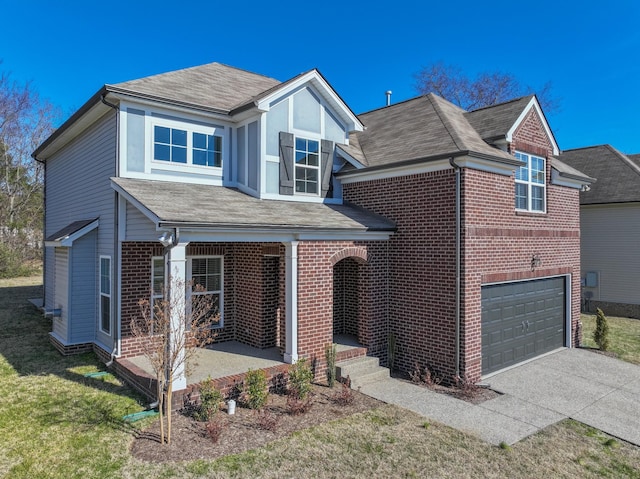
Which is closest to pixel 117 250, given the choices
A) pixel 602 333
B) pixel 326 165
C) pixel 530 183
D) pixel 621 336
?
pixel 326 165

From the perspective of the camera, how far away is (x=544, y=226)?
12.4m

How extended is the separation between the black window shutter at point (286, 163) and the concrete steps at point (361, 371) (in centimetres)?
457

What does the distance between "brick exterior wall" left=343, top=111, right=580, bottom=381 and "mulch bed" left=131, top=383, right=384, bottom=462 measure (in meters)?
2.46

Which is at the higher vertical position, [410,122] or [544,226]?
[410,122]

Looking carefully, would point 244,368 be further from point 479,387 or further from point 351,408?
point 479,387

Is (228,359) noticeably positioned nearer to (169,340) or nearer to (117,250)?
(169,340)

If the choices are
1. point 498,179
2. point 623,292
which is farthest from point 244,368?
point 623,292

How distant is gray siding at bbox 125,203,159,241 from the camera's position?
8.40 m

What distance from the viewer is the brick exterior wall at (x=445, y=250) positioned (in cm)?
983

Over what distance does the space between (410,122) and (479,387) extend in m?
7.59

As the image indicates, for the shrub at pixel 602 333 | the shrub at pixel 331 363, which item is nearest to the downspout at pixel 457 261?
the shrub at pixel 331 363

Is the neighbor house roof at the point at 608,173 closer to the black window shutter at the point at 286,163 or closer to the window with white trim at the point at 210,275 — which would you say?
the black window shutter at the point at 286,163

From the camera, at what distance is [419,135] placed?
38.6 feet

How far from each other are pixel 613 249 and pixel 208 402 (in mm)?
20229
